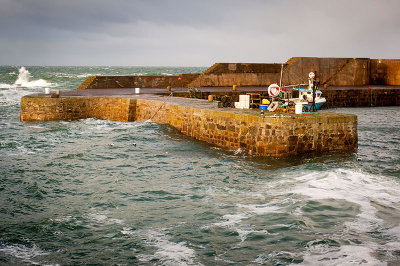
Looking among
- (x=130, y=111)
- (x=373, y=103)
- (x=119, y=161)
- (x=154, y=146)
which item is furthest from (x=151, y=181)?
(x=373, y=103)

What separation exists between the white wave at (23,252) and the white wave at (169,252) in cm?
154

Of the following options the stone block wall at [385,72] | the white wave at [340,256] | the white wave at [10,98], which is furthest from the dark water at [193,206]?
the stone block wall at [385,72]

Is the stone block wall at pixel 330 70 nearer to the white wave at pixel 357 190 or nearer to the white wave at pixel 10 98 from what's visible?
the white wave at pixel 10 98

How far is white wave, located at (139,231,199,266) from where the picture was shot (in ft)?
19.3

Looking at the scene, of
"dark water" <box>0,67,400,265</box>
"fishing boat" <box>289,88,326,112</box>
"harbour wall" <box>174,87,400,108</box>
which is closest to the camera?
"dark water" <box>0,67,400,265</box>

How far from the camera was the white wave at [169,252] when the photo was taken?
5.88 meters

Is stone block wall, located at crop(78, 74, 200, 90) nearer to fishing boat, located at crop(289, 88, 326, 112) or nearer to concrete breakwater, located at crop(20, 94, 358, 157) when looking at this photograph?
fishing boat, located at crop(289, 88, 326, 112)

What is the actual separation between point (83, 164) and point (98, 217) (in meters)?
4.43

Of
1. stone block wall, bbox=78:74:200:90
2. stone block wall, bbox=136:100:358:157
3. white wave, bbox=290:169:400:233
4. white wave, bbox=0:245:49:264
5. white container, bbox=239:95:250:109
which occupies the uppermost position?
stone block wall, bbox=78:74:200:90

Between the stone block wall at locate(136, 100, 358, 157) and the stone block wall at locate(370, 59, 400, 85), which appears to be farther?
the stone block wall at locate(370, 59, 400, 85)

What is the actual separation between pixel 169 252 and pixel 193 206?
2.05 meters

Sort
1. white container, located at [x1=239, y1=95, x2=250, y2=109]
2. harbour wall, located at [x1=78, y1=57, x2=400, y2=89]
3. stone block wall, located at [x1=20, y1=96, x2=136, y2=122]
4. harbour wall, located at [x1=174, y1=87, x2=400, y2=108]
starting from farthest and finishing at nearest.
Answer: harbour wall, located at [x1=78, y1=57, x2=400, y2=89] < harbour wall, located at [x1=174, y1=87, x2=400, y2=108] < stone block wall, located at [x1=20, y1=96, x2=136, y2=122] < white container, located at [x1=239, y1=95, x2=250, y2=109]

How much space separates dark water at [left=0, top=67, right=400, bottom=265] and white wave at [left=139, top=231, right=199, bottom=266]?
15 millimetres

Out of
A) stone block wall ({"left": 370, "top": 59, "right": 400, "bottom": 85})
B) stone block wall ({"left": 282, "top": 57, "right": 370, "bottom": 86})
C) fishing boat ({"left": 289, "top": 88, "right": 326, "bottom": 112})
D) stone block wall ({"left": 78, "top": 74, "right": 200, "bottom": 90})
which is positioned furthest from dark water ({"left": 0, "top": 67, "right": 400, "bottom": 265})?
stone block wall ({"left": 370, "top": 59, "right": 400, "bottom": 85})
